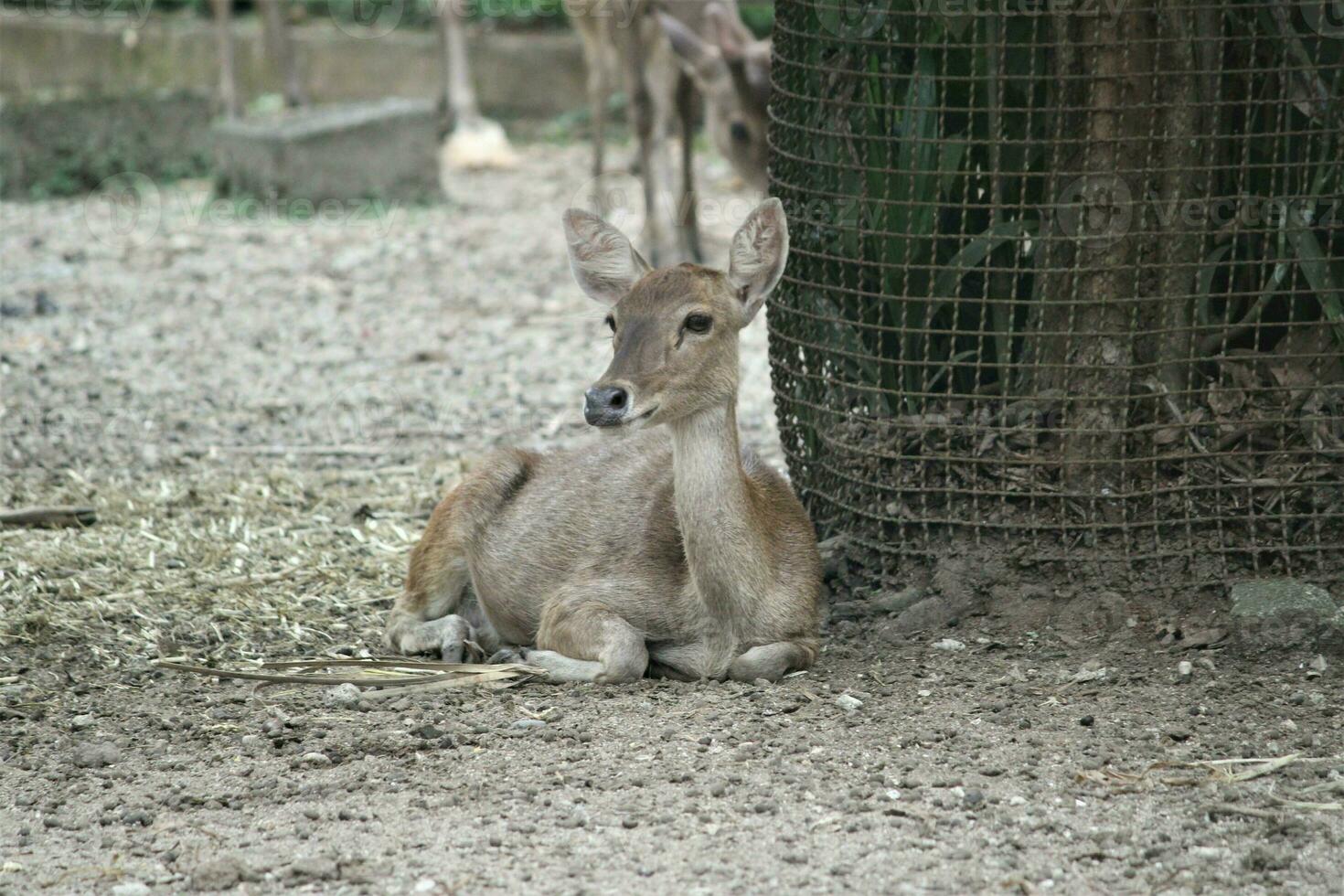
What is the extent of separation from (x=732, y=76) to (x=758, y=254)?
537 cm

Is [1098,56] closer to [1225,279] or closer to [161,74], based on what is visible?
[1225,279]

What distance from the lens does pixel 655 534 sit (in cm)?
486

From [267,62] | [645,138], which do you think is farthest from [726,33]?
[267,62]

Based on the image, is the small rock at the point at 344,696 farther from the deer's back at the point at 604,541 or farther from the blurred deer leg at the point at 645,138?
the blurred deer leg at the point at 645,138

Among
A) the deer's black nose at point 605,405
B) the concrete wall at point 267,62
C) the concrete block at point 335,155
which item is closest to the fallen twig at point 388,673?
the deer's black nose at point 605,405

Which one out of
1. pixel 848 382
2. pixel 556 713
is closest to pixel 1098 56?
pixel 848 382

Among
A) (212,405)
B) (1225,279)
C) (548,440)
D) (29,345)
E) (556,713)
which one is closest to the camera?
(556,713)

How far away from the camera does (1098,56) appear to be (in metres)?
4.68

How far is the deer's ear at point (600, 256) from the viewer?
15.6 feet

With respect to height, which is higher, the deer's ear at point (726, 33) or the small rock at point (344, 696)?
the deer's ear at point (726, 33)

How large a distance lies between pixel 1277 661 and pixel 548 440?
11.0 ft

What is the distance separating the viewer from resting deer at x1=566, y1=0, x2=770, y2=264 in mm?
9719

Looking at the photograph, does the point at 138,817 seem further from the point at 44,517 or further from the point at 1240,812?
the point at 44,517

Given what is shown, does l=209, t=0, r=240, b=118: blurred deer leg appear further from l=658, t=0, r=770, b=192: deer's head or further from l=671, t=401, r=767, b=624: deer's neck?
l=671, t=401, r=767, b=624: deer's neck
